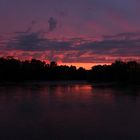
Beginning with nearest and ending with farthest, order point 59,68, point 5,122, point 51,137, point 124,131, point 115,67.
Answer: point 51,137 → point 124,131 → point 5,122 → point 115,67 → point 59,68

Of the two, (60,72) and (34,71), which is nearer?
(34,71)

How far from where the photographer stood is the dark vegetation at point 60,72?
9001 cm

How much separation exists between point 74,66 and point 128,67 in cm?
5562

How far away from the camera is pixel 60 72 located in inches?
5167

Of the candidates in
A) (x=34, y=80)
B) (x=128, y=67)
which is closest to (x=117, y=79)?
(x=128, y=67)

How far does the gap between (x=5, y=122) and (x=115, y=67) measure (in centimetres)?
8082

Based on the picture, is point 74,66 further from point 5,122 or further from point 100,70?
point 5,122

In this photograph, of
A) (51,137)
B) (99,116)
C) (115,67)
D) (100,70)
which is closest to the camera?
(51,137)

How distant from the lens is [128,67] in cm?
9225

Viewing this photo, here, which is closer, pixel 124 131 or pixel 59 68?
pixel 124 131

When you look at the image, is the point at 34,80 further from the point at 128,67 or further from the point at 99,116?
the point at 99,116

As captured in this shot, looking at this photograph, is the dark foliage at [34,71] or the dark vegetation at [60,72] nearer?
the dark vegetation at [60,72]

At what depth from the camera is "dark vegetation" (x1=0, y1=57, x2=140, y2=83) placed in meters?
90.0

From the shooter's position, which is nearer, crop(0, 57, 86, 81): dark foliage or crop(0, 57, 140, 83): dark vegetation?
crop(0, 57, 140, 83): dark vegetation
